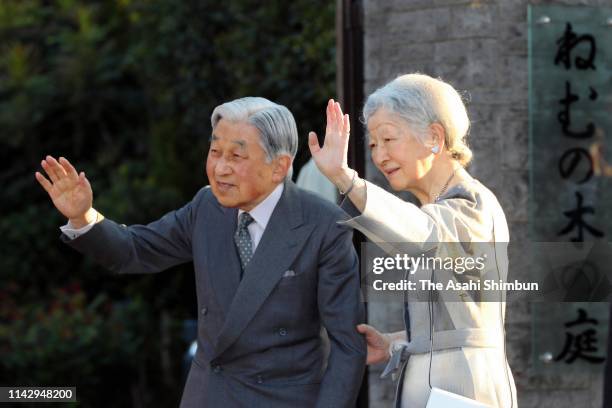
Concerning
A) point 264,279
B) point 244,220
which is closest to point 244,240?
point 244,220

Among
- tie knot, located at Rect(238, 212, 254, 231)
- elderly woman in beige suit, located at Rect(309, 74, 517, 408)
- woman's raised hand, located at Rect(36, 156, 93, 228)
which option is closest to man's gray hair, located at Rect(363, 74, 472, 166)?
elderly woman in beige suit, located at Rect(309, 74, 517, 408)

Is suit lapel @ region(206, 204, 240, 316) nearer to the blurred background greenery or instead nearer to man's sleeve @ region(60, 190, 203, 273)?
man's sleeve @ region(60, 190, 203, 273)

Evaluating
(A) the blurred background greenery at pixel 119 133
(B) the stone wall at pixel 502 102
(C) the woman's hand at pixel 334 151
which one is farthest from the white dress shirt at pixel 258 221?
(A) the blurred background greenery at pixel 119 133

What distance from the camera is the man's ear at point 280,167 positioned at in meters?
3.74

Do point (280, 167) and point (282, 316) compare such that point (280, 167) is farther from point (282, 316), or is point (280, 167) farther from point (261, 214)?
point (282, 316)

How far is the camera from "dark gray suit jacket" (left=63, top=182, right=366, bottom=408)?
3.65 m

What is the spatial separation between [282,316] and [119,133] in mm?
9491

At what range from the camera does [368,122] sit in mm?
3393

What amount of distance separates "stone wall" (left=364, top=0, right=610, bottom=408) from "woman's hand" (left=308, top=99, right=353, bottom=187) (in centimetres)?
249

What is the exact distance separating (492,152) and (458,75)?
414 millimetres

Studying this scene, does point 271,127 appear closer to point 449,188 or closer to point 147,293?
point 449,188

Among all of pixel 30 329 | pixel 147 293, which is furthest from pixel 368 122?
pixel 147 293

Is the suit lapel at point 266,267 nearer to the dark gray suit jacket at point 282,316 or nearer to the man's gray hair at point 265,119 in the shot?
the dark gray suit jacket at point 282,316

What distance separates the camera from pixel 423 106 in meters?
3.34
